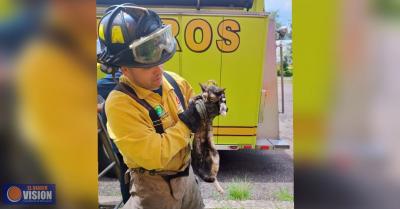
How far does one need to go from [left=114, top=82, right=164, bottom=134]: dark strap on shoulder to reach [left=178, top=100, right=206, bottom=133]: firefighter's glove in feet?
0.29

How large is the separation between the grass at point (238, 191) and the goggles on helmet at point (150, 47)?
28.6 inches

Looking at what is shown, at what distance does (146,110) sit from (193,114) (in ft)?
0.60

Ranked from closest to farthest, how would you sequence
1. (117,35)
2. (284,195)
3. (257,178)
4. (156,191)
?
(117,35), (156,191), (284,195), (257,178)

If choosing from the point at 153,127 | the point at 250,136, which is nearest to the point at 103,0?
the point at 153,127

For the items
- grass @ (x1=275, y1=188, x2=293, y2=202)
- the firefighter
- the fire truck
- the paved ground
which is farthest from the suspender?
grass @ (x1=275, y1=188, x2=293, y2=202)

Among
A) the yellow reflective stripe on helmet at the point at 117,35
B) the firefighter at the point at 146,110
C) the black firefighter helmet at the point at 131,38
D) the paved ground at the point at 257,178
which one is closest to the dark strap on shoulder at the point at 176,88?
the firefighter at the point at 146,110

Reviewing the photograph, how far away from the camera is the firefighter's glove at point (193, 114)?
1.77 metres

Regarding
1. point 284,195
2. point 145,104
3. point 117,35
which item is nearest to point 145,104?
point 145,104

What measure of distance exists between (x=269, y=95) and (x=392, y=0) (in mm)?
1132

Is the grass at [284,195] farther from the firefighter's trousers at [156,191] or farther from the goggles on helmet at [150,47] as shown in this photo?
the goggles on helmet at [150,47]

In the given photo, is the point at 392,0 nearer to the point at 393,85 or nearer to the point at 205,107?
the point at 393,85

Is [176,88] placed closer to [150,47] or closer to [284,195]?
[150,47]

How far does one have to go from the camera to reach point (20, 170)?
1896mm

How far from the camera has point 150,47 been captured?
1746 millimetres
